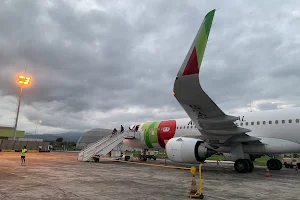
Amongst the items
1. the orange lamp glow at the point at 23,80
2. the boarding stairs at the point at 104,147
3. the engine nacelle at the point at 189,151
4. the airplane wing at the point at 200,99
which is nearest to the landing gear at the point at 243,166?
the airplane wing at the point at 200,99

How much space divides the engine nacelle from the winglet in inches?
200

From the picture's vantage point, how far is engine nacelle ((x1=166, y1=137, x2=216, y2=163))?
38.2ft

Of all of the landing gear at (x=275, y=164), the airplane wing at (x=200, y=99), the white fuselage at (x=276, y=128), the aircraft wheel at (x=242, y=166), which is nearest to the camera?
the airplane wing at (x=200, y=99)

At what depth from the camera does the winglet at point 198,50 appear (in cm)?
752

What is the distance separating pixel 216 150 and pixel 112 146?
9271 millimetres

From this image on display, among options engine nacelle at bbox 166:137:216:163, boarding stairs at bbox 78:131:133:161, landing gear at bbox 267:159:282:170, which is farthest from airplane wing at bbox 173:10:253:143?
boarding stairs at bbox 78:131:133:161

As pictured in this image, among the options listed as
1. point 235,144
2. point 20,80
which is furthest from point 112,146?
point 20,80

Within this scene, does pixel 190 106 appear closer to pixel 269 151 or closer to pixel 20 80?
pixel 269 151

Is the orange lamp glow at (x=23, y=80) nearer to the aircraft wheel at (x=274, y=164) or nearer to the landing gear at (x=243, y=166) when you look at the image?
the landing gear at (x=243, y=166)

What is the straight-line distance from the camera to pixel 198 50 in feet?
25.3

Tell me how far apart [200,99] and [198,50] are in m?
2.36

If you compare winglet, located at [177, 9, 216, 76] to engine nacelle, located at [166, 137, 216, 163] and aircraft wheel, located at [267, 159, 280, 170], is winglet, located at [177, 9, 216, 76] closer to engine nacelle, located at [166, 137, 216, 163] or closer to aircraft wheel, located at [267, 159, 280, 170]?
engine nacelle, located at [166, 137, 216, 163]

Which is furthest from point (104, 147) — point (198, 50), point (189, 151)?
point (198, 50)

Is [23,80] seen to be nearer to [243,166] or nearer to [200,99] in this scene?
[200,99]
